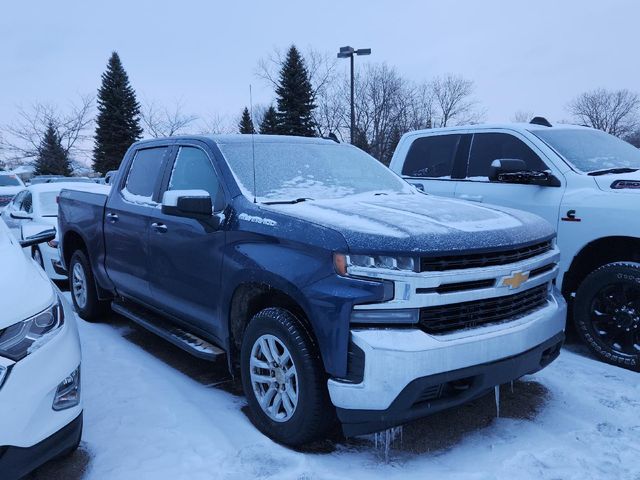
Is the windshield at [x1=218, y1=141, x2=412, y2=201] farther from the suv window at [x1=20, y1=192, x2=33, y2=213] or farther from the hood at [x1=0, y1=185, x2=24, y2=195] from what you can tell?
the hood at [x1=0, y1=185, x2=24, y2=195]

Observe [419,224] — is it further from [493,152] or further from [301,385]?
[493,152]

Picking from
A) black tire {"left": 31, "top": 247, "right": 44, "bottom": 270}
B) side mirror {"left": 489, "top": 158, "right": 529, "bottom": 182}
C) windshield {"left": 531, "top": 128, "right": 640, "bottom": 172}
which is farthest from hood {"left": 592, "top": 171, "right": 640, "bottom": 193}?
black tire {"left": 31, "top": 247, "right": 44, "bottom": 270}

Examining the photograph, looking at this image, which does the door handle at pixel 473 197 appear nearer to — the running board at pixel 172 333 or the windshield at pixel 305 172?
the windshield at pixel 305 172

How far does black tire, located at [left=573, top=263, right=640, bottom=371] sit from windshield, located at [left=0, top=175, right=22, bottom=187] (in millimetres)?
19669

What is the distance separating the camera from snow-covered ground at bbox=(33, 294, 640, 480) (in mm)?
2881

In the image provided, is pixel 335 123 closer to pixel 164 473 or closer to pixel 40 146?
pixel 40 146

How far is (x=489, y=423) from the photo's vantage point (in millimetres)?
3410

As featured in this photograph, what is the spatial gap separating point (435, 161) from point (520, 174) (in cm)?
135

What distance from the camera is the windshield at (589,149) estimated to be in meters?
4.98

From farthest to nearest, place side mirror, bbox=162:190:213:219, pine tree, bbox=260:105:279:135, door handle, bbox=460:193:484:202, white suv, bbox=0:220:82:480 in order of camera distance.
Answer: pine tree, bbox=260:105:279:135 → door handle, bbox=460:193:484:202 → side mirror, bbox=162:190:213:219 → white suv, bbox=0:220:82:480

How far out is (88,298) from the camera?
5.69 m

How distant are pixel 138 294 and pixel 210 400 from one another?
1358 mm

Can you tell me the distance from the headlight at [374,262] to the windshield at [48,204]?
22.6 feet

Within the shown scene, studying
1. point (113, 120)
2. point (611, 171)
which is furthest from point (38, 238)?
point (113, 120)
